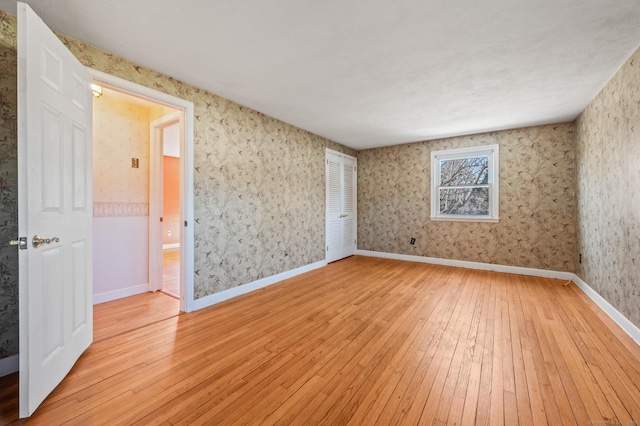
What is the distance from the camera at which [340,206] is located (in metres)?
5.44

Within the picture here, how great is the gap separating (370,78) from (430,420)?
Answer: 2715 mm

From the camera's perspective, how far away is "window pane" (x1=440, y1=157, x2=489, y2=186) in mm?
4672

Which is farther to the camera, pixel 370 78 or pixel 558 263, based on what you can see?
pixel 558 263

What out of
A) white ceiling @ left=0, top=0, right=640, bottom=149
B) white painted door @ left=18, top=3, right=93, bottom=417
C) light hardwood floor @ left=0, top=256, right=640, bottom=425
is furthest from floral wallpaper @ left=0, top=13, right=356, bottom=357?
light hardwood floor @ left=0, top=256, right=640, bottom=425

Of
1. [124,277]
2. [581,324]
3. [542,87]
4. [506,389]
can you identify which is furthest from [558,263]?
[124,277]

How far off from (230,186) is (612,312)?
13.8 ft

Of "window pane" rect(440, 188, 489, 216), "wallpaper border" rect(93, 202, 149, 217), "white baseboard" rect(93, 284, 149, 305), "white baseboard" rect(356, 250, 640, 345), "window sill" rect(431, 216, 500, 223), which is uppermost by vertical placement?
"window pane" rect(440, 188, 489, 216)

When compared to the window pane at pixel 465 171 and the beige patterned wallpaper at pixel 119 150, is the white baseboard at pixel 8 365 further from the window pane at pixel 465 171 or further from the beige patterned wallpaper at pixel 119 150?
the window pane at pixel 465 171

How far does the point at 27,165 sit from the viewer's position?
4.54ft

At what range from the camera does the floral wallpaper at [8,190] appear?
1745mm

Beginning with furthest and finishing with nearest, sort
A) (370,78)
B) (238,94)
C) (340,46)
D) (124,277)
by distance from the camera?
1. (124,277)
2. (238,94)
3. (370,78)
4. (340,46)

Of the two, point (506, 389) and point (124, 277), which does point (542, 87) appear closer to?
point (506, 389)

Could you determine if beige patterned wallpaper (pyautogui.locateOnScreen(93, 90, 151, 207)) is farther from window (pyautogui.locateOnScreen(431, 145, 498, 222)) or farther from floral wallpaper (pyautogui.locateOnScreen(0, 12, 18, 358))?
window (pyautogui.locateOnScreen(431, 145, 498, 222))

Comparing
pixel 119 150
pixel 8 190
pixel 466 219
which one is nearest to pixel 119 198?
pixel 119 150
